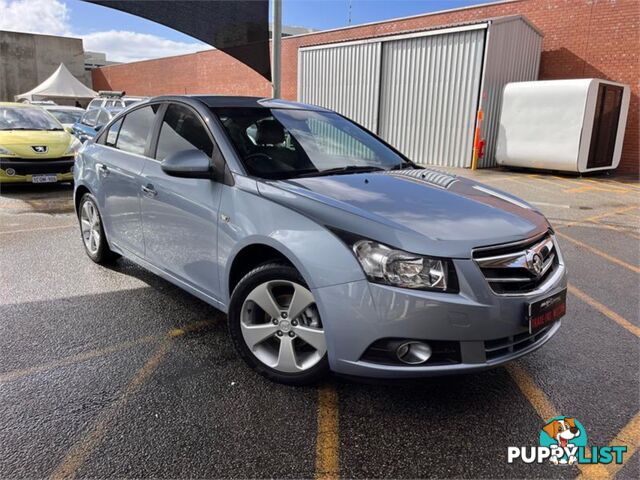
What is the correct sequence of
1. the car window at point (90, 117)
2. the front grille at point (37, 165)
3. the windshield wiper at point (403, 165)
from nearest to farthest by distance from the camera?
the windshield wiper at point (403, 165)
the front grille at point (37, 165)
the car window at point (90, 117)

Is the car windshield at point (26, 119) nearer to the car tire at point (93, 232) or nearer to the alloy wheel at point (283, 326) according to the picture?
the car tire at point (93, 232)

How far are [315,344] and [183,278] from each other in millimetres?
1334

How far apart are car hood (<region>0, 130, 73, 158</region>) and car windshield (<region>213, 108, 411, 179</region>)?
6.96 meters

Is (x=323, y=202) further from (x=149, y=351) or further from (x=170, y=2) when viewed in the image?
(x=170, y=2)

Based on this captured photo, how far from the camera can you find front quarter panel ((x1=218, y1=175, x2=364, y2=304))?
7.73 ft

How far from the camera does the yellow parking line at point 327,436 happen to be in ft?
7.07

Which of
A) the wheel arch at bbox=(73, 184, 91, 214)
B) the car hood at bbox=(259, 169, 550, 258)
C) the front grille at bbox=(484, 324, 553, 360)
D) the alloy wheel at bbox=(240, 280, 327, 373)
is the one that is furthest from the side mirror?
the wheel arch at bbox=(73, 184, 91, 214)

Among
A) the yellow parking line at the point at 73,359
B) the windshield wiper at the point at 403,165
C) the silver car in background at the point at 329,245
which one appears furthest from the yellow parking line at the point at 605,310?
the yellow parking line at the point at 73,359

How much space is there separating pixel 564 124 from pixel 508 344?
10853mm

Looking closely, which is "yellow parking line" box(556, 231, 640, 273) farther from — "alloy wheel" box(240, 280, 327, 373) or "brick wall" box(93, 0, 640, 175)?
"brick wall" box(93, 0, 640, 175)

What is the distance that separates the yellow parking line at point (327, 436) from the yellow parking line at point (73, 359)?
1357 mm

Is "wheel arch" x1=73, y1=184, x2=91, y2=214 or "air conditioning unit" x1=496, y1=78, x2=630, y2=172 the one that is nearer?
"wheel arch" x1=73, y1=184, x2=91, y2=214

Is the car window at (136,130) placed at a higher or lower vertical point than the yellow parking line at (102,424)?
higher

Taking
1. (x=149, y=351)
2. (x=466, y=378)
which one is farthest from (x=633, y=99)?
(x=149, y=351)
